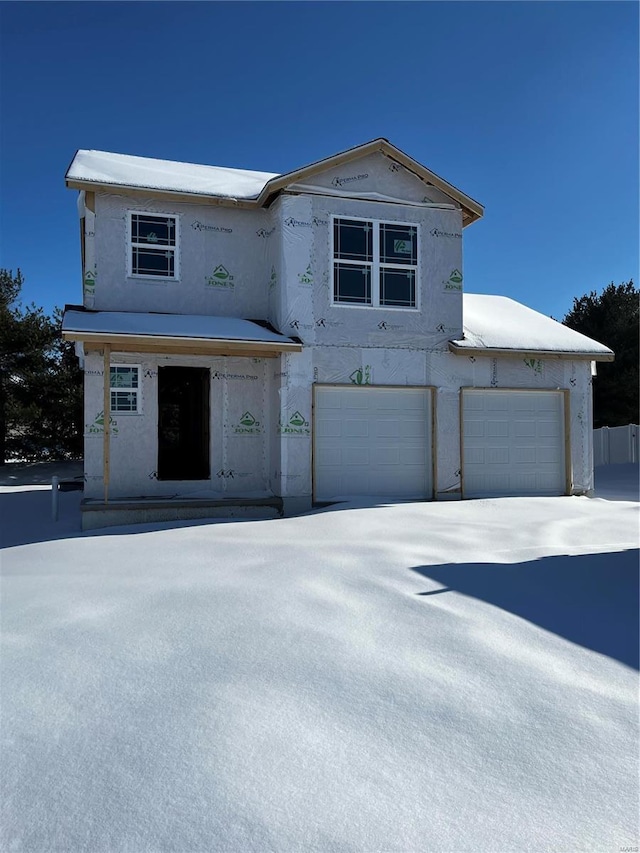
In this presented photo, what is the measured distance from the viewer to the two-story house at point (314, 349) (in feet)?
37.9

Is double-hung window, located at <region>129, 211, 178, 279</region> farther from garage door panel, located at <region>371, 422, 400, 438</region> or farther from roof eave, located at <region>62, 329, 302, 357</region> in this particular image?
garage door panel, located at <region>371, 422, 400, 438</region>

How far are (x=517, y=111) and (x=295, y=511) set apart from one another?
871cm

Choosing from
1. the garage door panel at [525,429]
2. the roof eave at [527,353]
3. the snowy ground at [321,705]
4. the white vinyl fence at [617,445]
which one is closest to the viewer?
the snowy ground at [321,705]

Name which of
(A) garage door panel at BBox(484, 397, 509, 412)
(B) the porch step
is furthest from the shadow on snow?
(A) garage door panel at BBox(484, 397, 509, 412)

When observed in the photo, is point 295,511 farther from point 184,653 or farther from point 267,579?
point 184,653

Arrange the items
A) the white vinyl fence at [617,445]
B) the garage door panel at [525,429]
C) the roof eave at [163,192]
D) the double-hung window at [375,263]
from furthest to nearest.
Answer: the white vinyl fence at [617,445] → the garage door panel at [525,429] → the double-hung window at [375,263] → the roof eave at [163,192]

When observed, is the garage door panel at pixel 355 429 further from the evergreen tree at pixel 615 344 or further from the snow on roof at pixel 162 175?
the evergreen tree at pixel 615 344

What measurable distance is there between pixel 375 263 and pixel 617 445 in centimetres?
1456

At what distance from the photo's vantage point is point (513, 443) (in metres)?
13.0

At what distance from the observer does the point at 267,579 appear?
5.77m

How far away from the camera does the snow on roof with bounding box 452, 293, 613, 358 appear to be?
41.5 ft

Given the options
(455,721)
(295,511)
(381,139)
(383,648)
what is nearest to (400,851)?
(455,721)

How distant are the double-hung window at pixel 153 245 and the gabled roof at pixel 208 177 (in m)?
0.59

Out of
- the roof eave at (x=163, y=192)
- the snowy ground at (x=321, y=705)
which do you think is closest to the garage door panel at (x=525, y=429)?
the snowy ground at (x=321, y=705)
